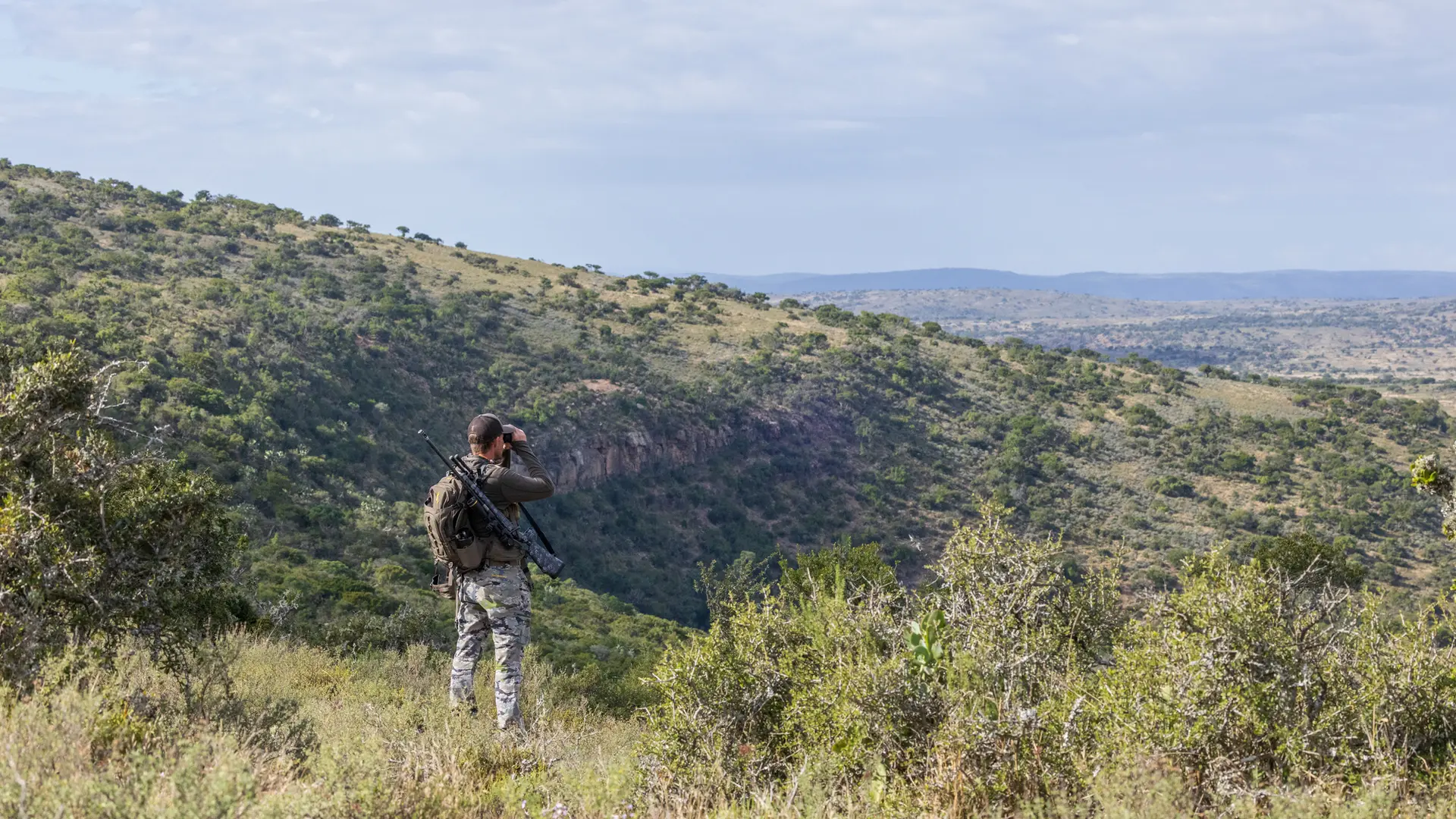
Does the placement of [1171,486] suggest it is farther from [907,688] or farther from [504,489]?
[907,688]

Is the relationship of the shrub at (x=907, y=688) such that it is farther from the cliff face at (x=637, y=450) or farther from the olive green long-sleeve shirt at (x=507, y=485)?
the cliff face at (x=637, y=450)

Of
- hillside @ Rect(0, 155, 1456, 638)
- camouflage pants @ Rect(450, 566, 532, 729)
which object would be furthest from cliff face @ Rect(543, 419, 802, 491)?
camouflage pants @ Rect(450, 566, 532, 729)

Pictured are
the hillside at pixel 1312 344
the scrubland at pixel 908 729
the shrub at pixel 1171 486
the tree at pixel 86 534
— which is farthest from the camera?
the hillside at pixel 1312 344

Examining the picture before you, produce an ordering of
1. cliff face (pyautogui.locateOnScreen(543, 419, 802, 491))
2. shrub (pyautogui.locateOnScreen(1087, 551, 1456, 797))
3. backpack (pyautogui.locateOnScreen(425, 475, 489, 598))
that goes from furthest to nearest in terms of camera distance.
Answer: cliff face (pyautogui.locateOnScreen(543, 419, 802, 491))
backpack (pyautogui.locateOnScreen(425, 475, 489, 598))
shrub (pyautogui.locateOnScreen(1087, 551, 1456, 797))

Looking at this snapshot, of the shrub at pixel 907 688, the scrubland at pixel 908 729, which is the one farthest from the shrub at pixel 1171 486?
the scrubland at pixel 908 729

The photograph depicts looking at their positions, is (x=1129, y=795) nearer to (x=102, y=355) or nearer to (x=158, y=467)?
(x=158, y=467)

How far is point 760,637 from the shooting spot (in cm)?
480

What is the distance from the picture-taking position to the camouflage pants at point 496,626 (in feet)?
17.4

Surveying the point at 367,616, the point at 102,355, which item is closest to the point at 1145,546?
the point at 367,616

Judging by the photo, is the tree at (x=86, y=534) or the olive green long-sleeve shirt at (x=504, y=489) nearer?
the tree at (x=86, y=534)

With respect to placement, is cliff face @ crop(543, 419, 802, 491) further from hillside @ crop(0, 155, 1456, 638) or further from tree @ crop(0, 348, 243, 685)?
tree @ crop(0, 348, 243, 685)

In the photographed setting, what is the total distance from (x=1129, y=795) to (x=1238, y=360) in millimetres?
157770

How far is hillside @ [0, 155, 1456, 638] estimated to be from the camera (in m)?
25.3

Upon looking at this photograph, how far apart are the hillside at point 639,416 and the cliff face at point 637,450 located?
9 cm
